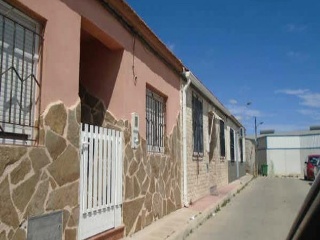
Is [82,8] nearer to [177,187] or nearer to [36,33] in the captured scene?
[36,33]

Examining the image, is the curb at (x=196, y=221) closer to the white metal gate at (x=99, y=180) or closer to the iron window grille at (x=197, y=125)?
the white metal gate at (x=99, y=180)

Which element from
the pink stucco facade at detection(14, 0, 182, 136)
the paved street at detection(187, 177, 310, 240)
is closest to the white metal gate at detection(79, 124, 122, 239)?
the pink stucco facade at detection(14, 0, 182, 136)

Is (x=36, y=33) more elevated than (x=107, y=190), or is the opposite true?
(x=36, y=33)

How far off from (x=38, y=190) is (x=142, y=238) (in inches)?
119

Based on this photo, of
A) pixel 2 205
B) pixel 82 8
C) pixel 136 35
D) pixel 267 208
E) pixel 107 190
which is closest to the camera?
pixel 2 205

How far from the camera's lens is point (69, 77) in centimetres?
610

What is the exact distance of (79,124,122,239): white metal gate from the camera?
6582 mm

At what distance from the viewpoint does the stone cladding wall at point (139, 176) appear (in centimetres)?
815

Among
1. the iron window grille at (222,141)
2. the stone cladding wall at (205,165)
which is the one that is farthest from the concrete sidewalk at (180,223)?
the iron window grille at (222,141)

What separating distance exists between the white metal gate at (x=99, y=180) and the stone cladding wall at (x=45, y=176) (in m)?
0.37

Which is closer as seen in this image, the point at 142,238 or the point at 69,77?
the point at 69,77

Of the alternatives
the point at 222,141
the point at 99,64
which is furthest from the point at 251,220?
the point at 222,141

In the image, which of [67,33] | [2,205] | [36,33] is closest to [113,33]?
[67,33]

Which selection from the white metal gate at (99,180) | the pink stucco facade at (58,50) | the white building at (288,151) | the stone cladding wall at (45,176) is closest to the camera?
the stone cladding wall at (45,176)
